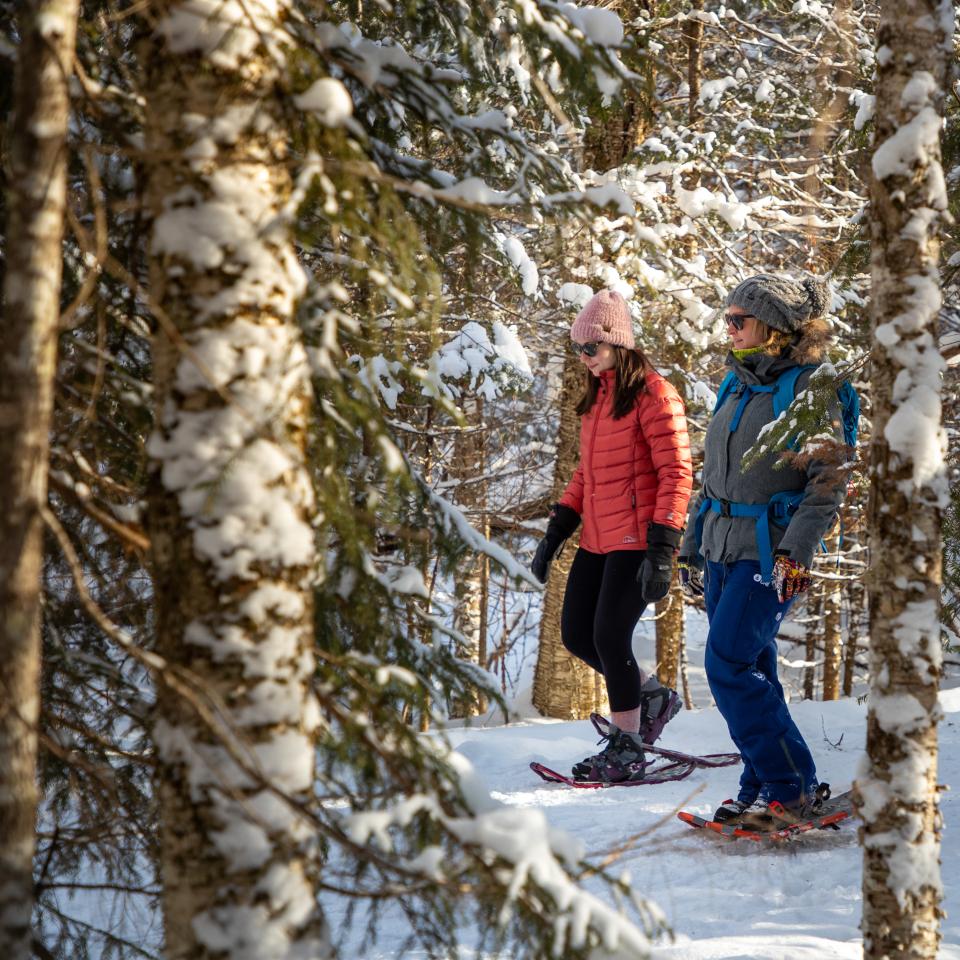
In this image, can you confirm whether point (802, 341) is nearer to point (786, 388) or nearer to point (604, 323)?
point (786, 388)

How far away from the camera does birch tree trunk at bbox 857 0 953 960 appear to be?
292 cm

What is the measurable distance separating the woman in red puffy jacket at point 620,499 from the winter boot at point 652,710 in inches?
8.7

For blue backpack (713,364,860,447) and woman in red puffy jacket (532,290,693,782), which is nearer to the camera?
blue backpack (713,364,860,447)

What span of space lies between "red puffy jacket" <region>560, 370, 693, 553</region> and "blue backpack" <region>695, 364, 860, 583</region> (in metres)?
0.56

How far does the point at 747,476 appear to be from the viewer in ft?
15.5

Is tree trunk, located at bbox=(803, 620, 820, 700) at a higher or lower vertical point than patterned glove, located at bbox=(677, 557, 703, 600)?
lower

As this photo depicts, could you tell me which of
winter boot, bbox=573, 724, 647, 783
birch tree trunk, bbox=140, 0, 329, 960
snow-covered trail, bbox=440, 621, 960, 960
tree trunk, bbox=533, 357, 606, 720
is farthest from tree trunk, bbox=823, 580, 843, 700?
birch tree trunk, bbox=140, 0, 329, 960

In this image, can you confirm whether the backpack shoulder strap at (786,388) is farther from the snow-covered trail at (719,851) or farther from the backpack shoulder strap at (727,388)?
the snow-covered trail at (719,851)

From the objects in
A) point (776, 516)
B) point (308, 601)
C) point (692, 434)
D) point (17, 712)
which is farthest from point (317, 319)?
point (692, 434)

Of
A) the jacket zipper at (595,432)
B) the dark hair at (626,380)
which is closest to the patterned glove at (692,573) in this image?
the jacket zipper at (595,432)

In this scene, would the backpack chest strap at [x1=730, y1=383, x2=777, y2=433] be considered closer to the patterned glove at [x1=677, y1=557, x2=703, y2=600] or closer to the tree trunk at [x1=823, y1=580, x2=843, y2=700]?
the patterned glove at [x1=677, y1=557, x2=703, y2=600]

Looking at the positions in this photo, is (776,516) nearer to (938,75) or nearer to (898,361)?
(898,361)

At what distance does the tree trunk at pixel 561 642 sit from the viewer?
892cm

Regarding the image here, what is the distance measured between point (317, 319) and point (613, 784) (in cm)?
411
